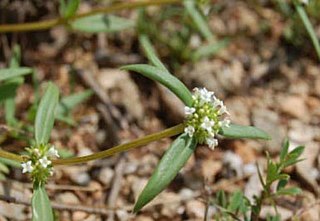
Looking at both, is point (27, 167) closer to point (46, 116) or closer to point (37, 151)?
point (37, 151)

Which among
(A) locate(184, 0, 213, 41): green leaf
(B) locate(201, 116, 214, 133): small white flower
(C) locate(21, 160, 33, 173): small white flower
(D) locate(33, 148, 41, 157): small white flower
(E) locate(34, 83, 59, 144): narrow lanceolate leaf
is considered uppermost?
(A) locate(184, 0, 213, 41): green leaf

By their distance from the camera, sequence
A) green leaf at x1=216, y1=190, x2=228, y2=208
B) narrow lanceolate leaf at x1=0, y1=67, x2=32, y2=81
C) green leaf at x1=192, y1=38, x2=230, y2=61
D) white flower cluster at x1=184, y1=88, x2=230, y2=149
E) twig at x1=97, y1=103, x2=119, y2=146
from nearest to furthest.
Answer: white flower cluster at x1=184, y1=88, x2=230, y2=149, green leaf at x1=216, y1=190, x2=228, y2=208, narrow lanceolate leaf at x1=0, y1=67, x2=32, y2=81, twig at x1=97, y1=103, x2=119, y2=146, green leaf at x1=192, y1=38, x2=230, y2=61

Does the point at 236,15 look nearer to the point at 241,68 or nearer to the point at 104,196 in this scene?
the point at 241,68

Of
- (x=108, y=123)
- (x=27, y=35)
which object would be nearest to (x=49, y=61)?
(x=27, y=35)

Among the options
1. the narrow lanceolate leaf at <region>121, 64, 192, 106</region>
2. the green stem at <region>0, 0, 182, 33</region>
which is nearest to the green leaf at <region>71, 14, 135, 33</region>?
the green stem at <region>0, 0, 182, 33</region>

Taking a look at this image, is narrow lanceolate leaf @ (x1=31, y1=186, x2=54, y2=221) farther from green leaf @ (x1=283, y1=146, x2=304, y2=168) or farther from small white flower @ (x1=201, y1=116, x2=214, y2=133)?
green leaf @ (x1=283, y1=146, x2=304, y2=168)

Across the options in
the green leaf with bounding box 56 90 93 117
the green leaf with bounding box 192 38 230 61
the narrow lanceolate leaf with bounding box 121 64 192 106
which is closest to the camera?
the narrow lanceolate leaf with bounding box 121 64 192 106

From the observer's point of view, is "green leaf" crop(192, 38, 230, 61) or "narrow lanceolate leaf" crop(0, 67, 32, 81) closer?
"narrow lanceolate leaf" crop(0, 67, 32, 81)

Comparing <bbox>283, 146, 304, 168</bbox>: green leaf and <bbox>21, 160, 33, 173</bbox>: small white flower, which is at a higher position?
<bbox>21, 160, 33, 173</bbox>: small white flower
